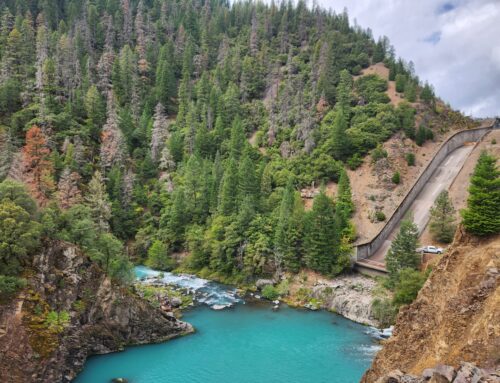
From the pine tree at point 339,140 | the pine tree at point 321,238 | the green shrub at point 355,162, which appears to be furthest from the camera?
the pine tree at point 339,140

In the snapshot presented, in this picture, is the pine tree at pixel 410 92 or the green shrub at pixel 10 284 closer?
the green shrub at pixel 10 284

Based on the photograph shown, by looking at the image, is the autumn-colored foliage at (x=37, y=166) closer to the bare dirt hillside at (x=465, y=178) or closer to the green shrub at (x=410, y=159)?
the bare dirt hillside at (x=465, y=178)

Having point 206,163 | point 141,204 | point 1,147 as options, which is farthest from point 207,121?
point 1,147

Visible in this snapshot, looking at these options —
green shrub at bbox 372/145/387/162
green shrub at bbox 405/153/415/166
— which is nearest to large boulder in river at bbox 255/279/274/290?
green shrub at bbox 372/145/387/162

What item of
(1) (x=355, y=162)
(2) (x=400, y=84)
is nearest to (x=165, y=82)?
(1) (x=355, y=162)

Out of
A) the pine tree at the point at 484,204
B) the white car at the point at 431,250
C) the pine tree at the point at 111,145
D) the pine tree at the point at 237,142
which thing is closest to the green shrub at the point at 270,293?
the white car at the point at 431,250

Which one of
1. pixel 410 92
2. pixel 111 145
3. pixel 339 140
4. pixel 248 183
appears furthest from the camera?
pixel 410 92

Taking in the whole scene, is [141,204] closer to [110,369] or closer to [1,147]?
[1,147]

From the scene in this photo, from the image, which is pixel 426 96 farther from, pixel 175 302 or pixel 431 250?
pixel 175 302
